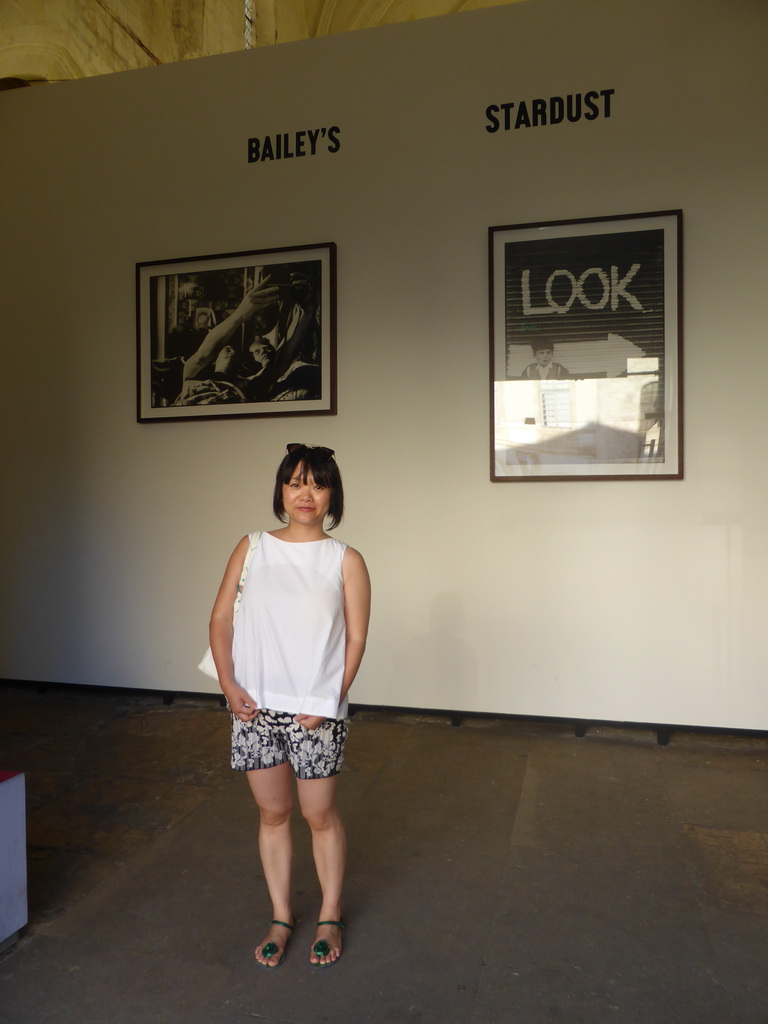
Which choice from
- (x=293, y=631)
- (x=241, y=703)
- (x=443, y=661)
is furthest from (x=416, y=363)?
(x=241, y=703)

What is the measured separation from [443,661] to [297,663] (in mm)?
2330

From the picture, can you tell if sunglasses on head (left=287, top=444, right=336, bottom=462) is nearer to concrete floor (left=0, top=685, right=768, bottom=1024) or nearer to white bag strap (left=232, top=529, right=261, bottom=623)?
white bag strap (left=232, top=529, right=261, bottom=623)

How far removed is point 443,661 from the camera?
4.07m

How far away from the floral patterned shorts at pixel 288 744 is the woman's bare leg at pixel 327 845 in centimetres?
4

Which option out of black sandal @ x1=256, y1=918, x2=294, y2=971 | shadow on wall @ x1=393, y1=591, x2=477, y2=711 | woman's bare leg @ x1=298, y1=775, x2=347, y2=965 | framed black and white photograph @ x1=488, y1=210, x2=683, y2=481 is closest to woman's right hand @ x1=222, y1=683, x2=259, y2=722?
woman's bare leg @ x1=298, y1=775, x2=347, y2=965

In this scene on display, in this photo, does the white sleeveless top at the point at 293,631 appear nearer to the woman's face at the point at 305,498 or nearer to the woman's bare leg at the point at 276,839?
the woman's face at the point at 305,498

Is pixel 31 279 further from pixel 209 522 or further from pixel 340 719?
pixel 340 719

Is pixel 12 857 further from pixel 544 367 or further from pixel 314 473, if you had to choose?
pixel 544 367

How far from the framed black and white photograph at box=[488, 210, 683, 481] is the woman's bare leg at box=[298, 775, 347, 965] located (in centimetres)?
237

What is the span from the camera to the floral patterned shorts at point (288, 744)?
1.90 meters

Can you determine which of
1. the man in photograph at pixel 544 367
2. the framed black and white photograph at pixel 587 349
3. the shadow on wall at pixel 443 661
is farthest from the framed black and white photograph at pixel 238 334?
the shadow on wall at pixel 443 661

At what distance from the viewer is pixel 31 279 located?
15.4 feet

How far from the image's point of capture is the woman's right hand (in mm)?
1865

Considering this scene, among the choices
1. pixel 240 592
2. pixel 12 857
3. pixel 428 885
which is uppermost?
pixel 240 592
